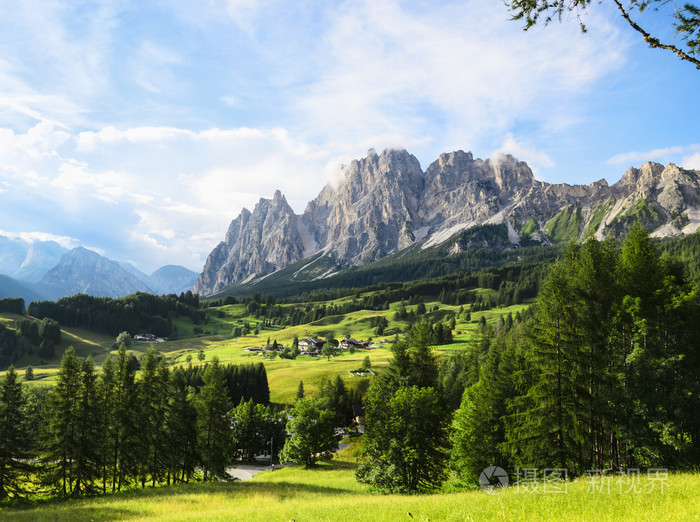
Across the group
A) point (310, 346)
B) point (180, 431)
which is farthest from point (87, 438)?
point (310, 346)

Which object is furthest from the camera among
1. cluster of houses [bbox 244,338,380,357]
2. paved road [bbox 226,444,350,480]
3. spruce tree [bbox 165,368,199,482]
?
cluster of houses [bbox 244,338,380,357]

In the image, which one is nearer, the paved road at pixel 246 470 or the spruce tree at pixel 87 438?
the spruce tree at pixel 87 438

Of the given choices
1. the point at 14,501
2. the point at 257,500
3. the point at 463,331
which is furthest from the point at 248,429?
the point at 463,331

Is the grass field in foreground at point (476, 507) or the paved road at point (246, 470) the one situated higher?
the grass field in foreground at point (476, 507)

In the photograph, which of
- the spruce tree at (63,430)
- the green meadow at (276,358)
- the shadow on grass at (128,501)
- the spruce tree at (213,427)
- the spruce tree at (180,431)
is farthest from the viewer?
the green meadow at (276,358)

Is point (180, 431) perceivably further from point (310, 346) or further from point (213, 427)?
point (310, 346)

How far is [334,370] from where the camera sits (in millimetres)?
126812

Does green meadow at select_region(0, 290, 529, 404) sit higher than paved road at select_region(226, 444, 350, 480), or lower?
higher

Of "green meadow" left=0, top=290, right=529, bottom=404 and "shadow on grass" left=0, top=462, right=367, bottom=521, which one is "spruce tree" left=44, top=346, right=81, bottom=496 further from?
"green meadow" left=0, top=290, right=529, bottom=404

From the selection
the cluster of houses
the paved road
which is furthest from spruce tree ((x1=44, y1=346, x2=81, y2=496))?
the cluster of houses

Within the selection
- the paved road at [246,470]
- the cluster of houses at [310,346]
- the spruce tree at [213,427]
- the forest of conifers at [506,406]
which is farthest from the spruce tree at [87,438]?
the cluster of houses at [310,346]

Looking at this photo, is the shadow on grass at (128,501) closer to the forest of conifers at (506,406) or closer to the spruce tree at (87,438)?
the spruce tree at (87,438)

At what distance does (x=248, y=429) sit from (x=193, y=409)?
33363 mm

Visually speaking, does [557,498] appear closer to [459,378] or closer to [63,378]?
[63,378]
